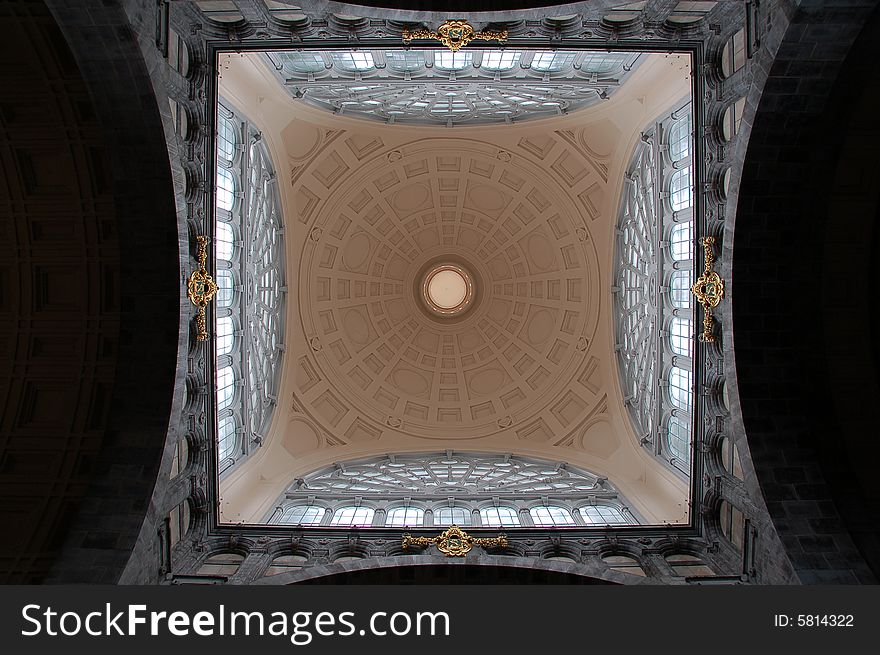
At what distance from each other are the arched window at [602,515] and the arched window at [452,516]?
506 centimetres

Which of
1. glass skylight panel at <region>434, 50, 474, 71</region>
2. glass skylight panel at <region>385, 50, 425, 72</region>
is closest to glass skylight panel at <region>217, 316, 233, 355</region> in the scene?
glass skylight panel at <region>385, 50, 425, 72</region>

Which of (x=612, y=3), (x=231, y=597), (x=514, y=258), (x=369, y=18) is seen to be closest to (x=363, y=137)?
(x=514, y=258)

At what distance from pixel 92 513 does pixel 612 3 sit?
21.4 m

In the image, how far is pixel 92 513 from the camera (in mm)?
17219

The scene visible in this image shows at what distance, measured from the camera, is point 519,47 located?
749 inches

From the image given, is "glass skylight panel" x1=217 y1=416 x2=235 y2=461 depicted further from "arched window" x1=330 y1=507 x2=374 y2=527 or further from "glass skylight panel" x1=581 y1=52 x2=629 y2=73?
"glass skylight panel" x1=581 y1=52 x2=629 y2=73

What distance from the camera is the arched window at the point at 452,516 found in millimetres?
24703

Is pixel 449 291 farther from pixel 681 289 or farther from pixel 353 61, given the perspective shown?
pixel 353 61

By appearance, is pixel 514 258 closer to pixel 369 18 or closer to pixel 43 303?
pixel 369 18

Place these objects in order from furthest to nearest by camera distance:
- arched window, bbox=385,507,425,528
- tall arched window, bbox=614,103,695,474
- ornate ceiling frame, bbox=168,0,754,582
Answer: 1. arched window, bbox=385,507,425,528
2. tall arched window, bbox=614,103,695,474
3. ornate ceiling frame, bbox=168,0,754,582

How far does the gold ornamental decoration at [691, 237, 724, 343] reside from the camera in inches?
739

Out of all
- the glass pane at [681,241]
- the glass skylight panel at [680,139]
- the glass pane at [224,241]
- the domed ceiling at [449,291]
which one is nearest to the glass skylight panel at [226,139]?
the glass pane at [224,241]

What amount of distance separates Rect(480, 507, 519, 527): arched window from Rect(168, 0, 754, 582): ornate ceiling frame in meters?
2.60

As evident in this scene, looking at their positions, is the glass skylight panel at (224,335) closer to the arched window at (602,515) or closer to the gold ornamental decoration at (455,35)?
the gold ornamental decoration at (455,35)
